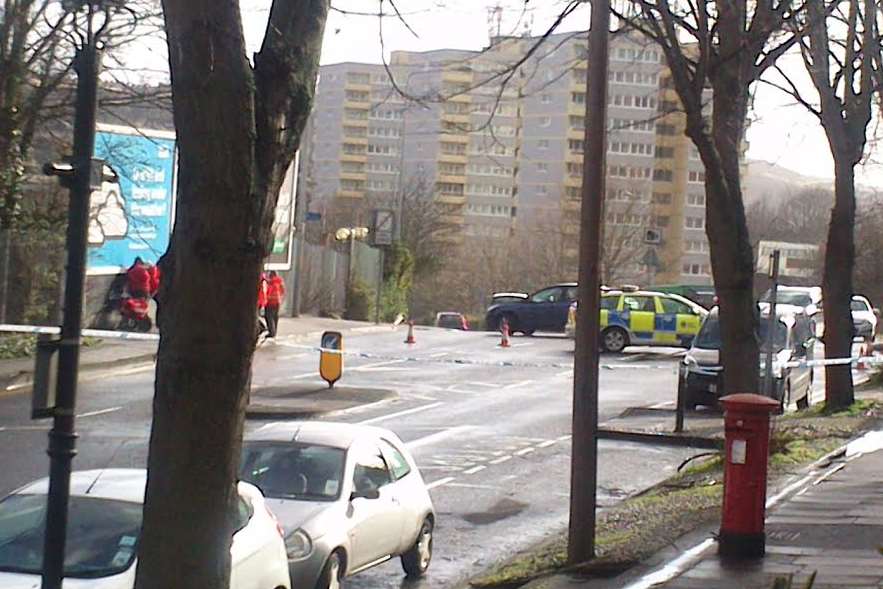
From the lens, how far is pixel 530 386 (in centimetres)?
2686

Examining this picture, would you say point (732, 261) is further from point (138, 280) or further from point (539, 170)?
point (539, 170)

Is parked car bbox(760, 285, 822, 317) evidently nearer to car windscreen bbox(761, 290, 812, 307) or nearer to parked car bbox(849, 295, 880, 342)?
car windscreen bbox(761, 290, 812, 307)

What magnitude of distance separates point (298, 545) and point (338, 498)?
78 centimetres

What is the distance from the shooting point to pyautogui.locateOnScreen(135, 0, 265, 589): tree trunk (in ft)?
19.1

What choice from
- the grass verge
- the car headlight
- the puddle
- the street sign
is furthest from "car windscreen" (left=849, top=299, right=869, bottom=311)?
the car headlight

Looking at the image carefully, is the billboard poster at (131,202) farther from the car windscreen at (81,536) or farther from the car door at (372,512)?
the car windscreen at (81,536)

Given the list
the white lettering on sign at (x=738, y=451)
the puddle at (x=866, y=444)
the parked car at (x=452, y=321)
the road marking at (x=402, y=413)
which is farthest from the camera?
the parked car at (x=452, y=321)

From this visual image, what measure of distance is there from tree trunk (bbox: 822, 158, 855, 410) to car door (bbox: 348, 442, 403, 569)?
1209 cm

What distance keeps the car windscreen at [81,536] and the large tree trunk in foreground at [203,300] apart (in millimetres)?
2081

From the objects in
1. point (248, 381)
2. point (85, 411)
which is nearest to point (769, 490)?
point (248, 381)

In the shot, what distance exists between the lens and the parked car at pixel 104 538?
25.5 feet

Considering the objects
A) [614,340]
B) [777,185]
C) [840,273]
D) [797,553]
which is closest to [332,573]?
[797,553]

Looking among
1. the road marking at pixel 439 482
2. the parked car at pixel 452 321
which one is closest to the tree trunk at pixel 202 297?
the road marking at pixel 439 482

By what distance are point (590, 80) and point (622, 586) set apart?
3905 millimetres
